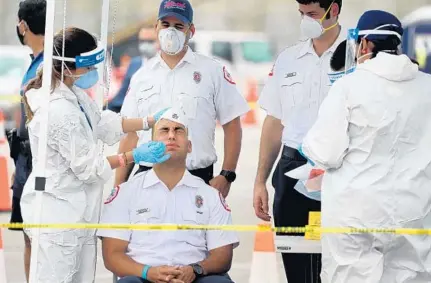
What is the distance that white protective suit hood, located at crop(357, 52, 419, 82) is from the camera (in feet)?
16.7

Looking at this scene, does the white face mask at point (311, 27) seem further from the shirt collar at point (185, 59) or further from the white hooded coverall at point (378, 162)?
the white hooded coverall at point (378, 162)

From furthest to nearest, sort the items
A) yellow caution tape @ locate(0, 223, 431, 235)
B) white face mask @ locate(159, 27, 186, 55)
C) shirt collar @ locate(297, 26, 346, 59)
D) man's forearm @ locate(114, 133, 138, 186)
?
man's forearm @ locate(114, 133, 138, 186) < white face mask @ locate(159, 27, 186, 55) < shirt collar @ locate(297, 26, 346, 59) < yellow caution tape @ locate(0, 223, 431, 235)

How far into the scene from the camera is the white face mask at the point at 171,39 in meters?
6.35

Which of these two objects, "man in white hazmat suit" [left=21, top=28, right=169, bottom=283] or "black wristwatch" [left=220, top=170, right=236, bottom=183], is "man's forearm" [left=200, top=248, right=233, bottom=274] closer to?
"man in white hazmat suit" [left=21, top=28, right=169, bottom=283]

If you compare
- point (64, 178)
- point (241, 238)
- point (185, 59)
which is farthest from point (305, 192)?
point (241, 238)

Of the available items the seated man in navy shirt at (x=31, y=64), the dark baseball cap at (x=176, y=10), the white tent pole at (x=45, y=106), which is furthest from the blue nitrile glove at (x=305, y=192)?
the seated man in navy shirt at (x=31, y=64)

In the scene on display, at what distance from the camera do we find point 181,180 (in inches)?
234

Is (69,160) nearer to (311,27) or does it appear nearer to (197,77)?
(197,77)

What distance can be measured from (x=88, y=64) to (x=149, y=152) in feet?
1.70

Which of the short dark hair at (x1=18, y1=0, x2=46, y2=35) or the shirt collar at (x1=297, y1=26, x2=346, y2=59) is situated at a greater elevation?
the short dark hair at (x1=18, y1=0, x2=46, y2=35)

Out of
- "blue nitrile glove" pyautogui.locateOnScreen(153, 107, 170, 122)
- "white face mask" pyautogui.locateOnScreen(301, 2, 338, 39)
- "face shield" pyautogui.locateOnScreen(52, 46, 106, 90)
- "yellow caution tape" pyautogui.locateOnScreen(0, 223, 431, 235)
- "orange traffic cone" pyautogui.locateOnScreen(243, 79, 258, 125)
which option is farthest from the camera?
"orange traffic cone" pyautogui.locateOnScreen(243, 79, 258, 125)

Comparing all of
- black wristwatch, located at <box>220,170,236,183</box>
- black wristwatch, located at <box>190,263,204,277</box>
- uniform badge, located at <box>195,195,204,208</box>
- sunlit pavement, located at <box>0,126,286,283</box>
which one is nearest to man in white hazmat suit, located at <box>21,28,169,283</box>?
uniform badge, located at <box>195,195,204,208</box>

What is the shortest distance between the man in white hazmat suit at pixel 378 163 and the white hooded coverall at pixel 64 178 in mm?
1081

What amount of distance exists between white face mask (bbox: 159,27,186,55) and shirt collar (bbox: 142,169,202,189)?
78cm
